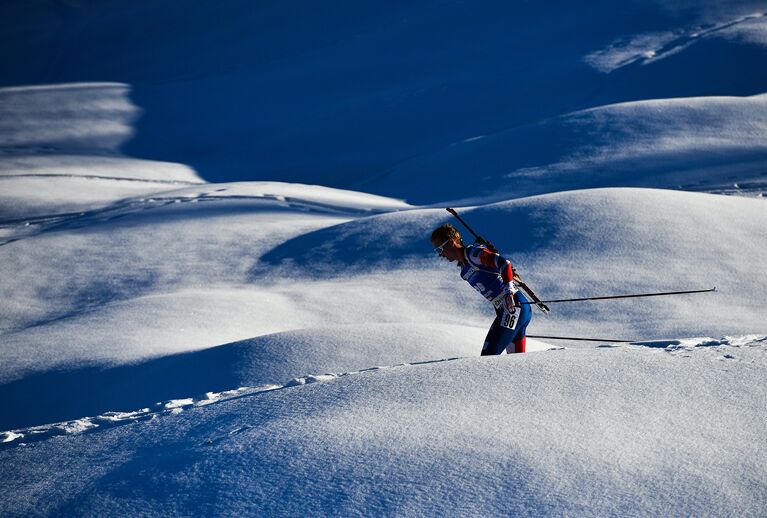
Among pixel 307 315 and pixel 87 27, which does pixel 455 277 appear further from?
pixel 87 27

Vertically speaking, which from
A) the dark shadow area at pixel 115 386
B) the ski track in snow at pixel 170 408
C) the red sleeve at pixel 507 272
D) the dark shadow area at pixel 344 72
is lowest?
the dark shadow area at pixel 115 386

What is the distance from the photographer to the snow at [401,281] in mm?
3182

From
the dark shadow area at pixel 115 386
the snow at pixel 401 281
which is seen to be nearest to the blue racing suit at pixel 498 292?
the snow at pixel 401 281

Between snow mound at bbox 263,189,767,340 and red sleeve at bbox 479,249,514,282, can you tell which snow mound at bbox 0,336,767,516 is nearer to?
red sleeve at bbox 479,249,514,282

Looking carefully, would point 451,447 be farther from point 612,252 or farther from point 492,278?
point 612,252

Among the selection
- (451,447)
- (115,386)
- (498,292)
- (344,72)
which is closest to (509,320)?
(498,292)

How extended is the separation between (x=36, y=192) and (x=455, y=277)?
1065cm

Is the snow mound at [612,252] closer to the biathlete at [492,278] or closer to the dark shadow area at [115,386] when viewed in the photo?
the biathlete at [492,278]

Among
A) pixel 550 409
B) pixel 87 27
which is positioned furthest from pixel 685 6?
pixel 87 27

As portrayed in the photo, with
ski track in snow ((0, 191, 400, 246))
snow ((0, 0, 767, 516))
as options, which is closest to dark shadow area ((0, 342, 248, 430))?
snow ((0, 0, 767, 516))

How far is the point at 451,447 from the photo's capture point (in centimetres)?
323

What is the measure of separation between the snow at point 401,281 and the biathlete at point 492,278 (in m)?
0.37

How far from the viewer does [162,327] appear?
769 cm

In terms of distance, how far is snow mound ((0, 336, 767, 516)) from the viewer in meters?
2.93
